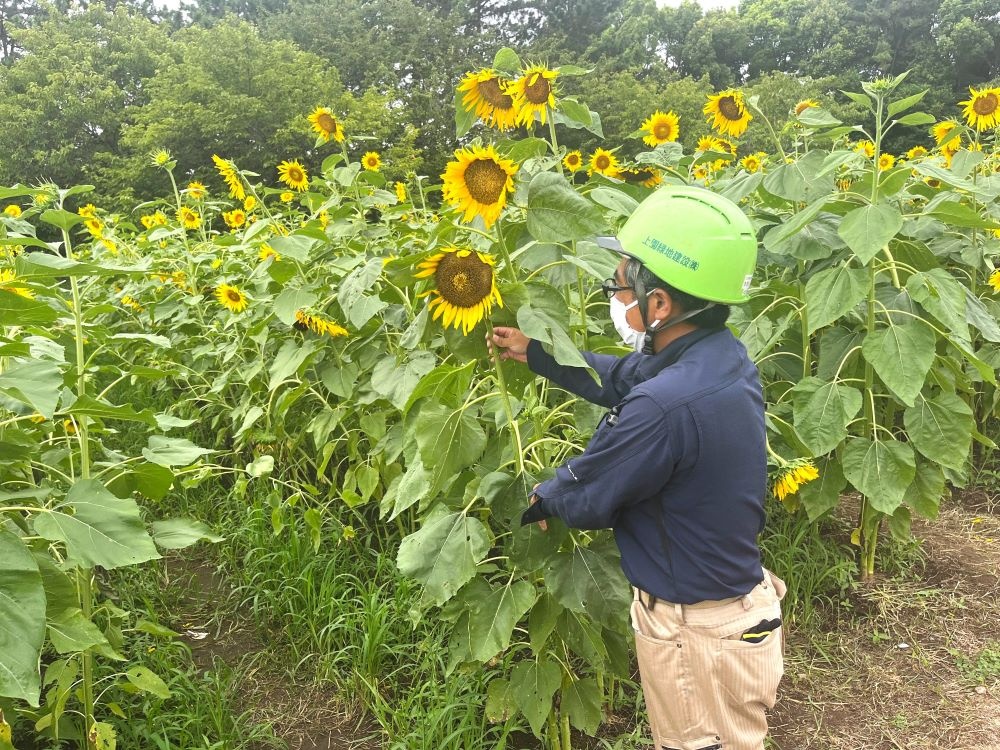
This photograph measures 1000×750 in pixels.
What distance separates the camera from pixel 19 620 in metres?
1.35

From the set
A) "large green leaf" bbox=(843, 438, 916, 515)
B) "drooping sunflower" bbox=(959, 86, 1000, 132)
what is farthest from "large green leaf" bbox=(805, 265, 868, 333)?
"drooping sunflower" bbox=(959, 86, 1000, 132)

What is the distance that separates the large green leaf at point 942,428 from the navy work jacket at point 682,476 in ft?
4.25

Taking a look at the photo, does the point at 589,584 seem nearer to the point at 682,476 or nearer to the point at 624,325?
the point at 682,476

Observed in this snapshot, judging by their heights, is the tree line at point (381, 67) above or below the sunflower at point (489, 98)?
below

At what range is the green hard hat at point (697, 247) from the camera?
160cm

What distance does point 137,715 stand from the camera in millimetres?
2338

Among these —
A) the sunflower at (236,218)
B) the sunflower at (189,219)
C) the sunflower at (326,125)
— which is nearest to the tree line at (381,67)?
the sunflower at (236,218)

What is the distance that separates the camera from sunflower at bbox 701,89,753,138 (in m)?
3.40

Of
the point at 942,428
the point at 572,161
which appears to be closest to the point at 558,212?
the point at 942,428

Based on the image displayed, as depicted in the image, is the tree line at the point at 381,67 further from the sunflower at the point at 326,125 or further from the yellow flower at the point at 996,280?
the yellow flower at the point at 996,280

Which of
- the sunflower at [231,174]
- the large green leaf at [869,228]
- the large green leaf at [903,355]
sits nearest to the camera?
the large green leaf at [869,228]

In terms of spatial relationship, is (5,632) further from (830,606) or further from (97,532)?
(830,606)

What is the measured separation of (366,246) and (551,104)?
122cm

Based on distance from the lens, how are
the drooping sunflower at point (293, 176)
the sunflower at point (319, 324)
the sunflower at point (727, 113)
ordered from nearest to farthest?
the sunflower at point (319, 324) < the sunflower at point (727, 113) < the drooping sunflower at point (293, 176)
